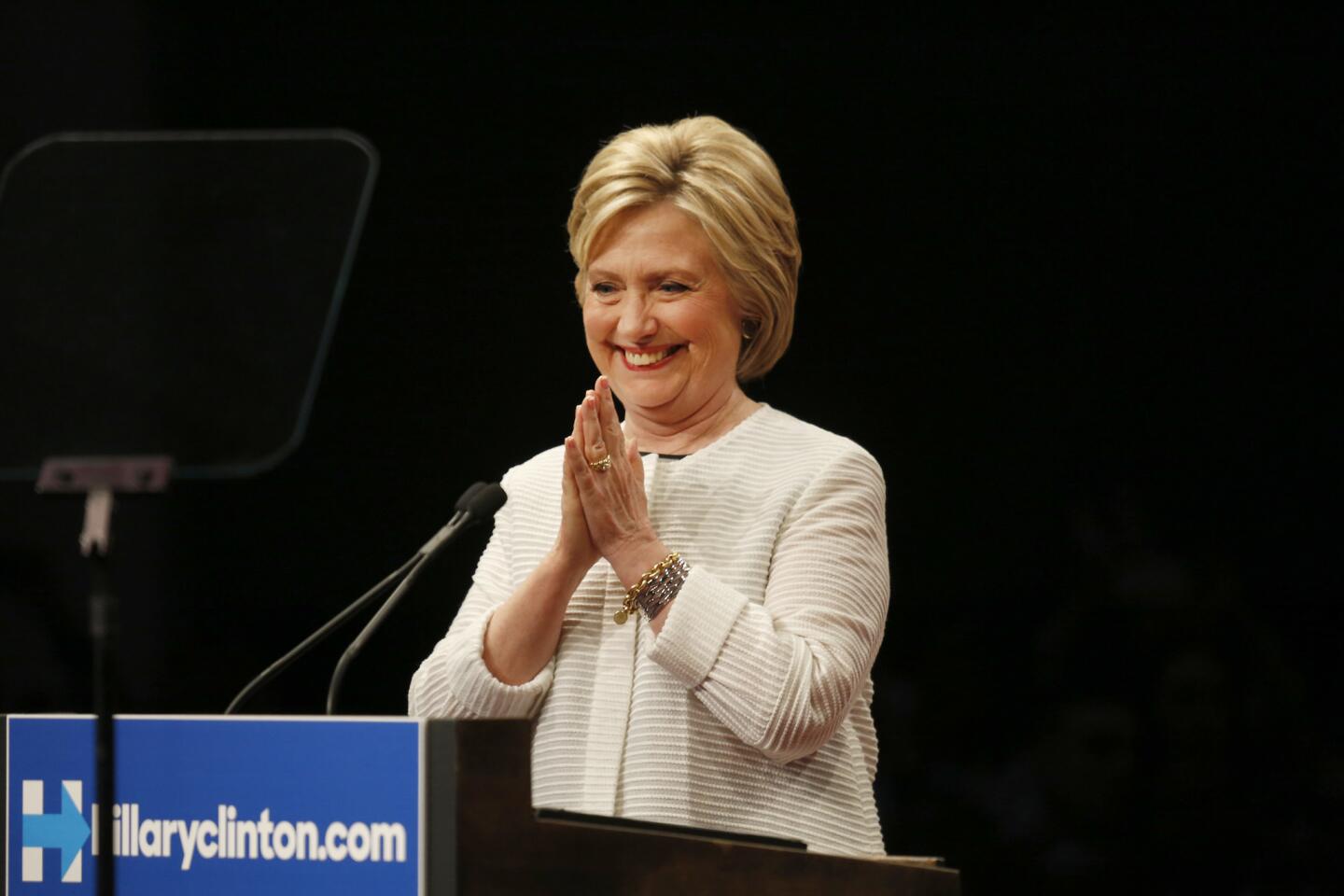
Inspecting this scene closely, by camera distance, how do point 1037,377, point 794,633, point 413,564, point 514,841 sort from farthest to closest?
point 1037,377 < point 794,633 < point 413,564 < point 514,841

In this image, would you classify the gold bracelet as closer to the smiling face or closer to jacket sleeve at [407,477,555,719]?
jacket sleeve at [407,477,555,719]

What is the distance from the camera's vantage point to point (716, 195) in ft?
6.95

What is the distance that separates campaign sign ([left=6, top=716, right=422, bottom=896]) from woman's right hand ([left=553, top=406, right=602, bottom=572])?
56 cm

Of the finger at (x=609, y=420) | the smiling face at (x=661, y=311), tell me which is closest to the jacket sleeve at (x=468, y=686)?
the finger at (x=609, y=420)

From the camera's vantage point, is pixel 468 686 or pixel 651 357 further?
pixel 651 357

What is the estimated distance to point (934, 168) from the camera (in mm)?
3246

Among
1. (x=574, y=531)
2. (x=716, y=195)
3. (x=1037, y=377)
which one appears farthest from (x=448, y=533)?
(x=1037, y=377)

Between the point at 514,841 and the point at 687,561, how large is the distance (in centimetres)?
67

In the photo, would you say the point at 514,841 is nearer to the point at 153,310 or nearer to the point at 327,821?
the point at 327,821

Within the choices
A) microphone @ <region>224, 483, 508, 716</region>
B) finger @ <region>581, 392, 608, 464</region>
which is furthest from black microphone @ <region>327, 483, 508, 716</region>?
finger @ <region>581, 392, 608, 464</region>

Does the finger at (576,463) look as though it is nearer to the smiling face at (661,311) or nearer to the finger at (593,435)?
the finger at (593,435)

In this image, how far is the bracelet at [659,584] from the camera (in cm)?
188

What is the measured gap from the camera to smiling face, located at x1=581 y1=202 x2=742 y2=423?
2.14 m

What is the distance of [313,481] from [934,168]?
1.35 metres
